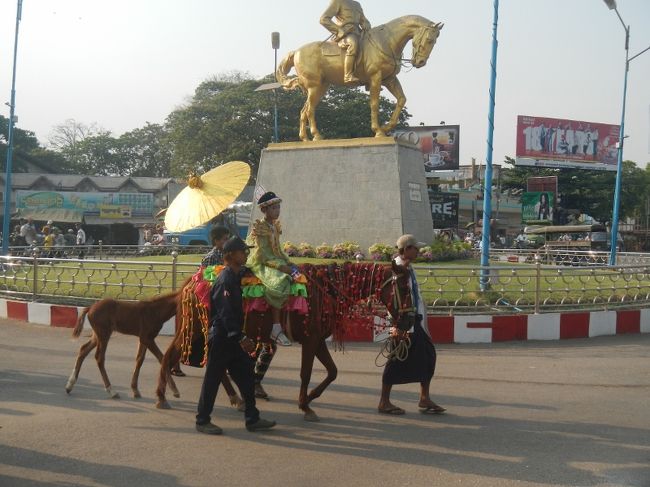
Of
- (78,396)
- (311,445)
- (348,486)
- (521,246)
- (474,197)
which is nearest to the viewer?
(348,486)

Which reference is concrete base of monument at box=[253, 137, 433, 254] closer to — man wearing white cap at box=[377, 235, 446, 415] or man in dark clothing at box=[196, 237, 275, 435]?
man wearing white cap at box=[377, 235, 446, 415]

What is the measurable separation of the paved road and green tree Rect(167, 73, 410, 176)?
103ft

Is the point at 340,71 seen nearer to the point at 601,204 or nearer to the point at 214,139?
the point at 214,139

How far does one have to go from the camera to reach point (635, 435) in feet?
17.9

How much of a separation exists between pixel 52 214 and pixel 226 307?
3487 centimetres

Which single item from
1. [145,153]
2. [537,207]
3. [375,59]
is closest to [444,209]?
[537,207]

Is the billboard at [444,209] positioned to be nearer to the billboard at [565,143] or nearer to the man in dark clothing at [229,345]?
the billboard at [565,143]

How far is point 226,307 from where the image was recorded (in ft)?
17.6

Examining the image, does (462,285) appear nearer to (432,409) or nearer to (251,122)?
(432,409)

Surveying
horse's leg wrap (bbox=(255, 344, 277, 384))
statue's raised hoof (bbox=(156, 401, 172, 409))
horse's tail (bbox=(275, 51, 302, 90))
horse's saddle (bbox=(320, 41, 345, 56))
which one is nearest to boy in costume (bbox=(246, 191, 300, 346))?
horse's leg wrap (bbox=(255, 344, 277, 384))

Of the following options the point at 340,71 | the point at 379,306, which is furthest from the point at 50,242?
the point at 379,306

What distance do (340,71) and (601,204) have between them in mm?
31236

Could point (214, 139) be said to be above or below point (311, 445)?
above

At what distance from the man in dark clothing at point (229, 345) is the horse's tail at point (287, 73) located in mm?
10740
